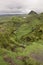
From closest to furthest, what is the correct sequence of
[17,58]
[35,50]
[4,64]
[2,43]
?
[4,64] → [17,58] → [35,50] → [2,43]

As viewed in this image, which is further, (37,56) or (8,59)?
(37,56)

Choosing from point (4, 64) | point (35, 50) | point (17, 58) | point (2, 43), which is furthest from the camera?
point (2, 43)

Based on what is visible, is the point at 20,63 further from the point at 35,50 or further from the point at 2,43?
the point at 2,43

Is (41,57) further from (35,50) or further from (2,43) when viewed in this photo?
(2,43)

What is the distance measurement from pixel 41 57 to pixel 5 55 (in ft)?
35.7

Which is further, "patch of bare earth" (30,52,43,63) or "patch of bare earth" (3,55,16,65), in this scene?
"patch of bare earth" (30,52,43,63)

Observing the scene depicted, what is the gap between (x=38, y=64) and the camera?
5241cm

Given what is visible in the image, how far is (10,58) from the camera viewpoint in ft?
180

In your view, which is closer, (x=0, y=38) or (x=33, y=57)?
(x=33, y=57)

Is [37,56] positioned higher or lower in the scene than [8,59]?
lower

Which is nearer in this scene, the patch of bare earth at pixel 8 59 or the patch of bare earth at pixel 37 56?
the patch of bare earth at pixel 8 59

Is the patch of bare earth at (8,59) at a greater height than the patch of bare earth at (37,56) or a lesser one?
greater

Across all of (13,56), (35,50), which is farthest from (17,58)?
(35,50)

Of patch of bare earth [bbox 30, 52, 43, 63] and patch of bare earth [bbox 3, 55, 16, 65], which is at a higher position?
patch of bare earth [bbox 3, 55, 16, 65]
